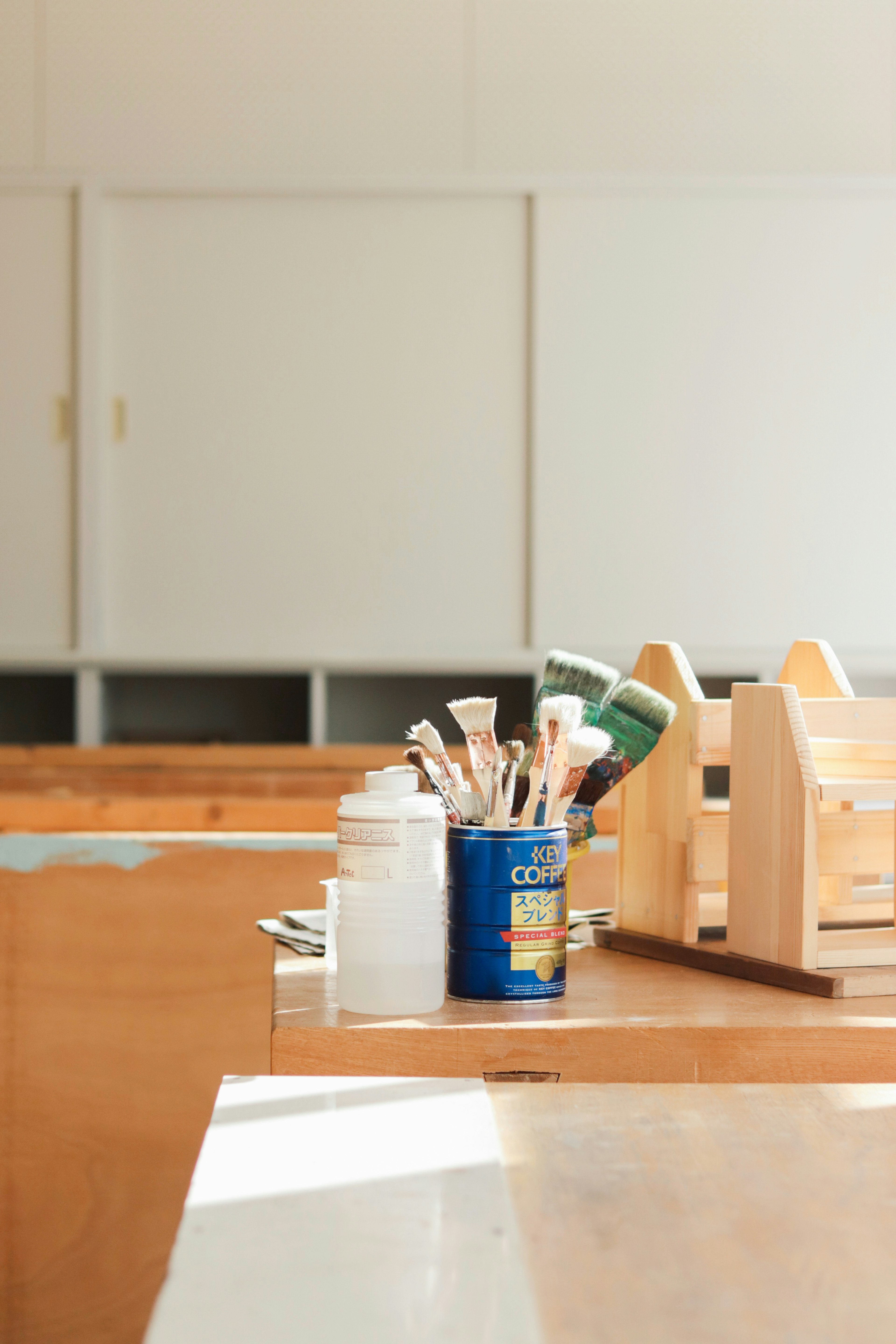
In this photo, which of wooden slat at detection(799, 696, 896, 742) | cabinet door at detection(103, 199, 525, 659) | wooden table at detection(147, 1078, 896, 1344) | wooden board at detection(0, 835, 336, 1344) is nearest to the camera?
wooden table at detection(147, 1078, 896, 1344)

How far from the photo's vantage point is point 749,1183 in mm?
623

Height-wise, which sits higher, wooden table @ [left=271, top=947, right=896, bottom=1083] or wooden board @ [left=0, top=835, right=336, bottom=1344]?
wooden table @ [left=271, top=947, right=896, bottom=1083]

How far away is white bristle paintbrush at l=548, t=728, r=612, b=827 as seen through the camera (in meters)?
0.96

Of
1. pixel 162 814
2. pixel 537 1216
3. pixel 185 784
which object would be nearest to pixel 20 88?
pixel 185 784

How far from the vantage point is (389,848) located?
88cm

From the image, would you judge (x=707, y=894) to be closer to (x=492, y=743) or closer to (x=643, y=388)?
(x=492, y=743)

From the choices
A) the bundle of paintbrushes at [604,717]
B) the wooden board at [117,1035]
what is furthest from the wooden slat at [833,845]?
the wooden board at [117,1035]

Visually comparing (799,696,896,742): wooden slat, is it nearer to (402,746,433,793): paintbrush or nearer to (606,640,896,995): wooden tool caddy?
(606,640,896,995): wooden tool caddy

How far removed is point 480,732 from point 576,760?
82 mm

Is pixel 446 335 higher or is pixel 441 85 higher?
pixel 441 85

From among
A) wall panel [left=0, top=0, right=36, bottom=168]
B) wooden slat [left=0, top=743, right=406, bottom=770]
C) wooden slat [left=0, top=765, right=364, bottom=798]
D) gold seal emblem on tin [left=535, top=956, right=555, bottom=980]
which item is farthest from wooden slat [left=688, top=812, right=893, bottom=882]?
wall panel [left=0, top=0, right=36, bottom=168]

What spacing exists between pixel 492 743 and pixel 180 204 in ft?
6.82

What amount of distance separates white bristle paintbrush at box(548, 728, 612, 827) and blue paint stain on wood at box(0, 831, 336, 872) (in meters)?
0.75

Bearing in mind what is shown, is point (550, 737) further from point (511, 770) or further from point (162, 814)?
point (162, 814)
